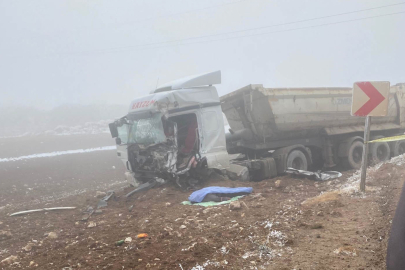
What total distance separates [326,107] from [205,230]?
6620mm

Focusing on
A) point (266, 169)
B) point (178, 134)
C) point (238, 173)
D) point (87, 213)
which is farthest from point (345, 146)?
point (87, 213)

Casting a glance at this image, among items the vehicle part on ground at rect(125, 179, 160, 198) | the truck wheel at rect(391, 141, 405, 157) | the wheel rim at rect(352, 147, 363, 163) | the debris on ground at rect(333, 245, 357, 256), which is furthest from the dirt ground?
the truck wheel at rect(391, 141, 405, 157)

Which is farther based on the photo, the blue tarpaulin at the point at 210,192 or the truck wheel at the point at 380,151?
the truck wheel at the point at 380,151

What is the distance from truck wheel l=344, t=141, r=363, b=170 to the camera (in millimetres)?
9820

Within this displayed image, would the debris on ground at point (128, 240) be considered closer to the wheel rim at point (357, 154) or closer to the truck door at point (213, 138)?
the truck door at point (213, 138)

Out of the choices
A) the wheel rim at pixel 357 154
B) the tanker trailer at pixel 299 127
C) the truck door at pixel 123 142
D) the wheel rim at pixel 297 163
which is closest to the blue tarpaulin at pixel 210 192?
the tanker trailer at pixel 299 127

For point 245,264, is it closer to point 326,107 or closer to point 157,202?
point 157,202

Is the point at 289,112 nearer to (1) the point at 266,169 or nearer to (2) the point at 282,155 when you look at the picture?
(2) the point at 282,155

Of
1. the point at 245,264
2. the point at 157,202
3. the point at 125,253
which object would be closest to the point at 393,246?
the point at 245,264

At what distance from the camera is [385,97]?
5.02 m

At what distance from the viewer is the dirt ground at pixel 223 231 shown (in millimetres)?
3295

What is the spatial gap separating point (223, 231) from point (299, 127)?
5.66m

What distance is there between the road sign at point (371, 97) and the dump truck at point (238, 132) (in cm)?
333

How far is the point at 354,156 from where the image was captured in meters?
9.98
